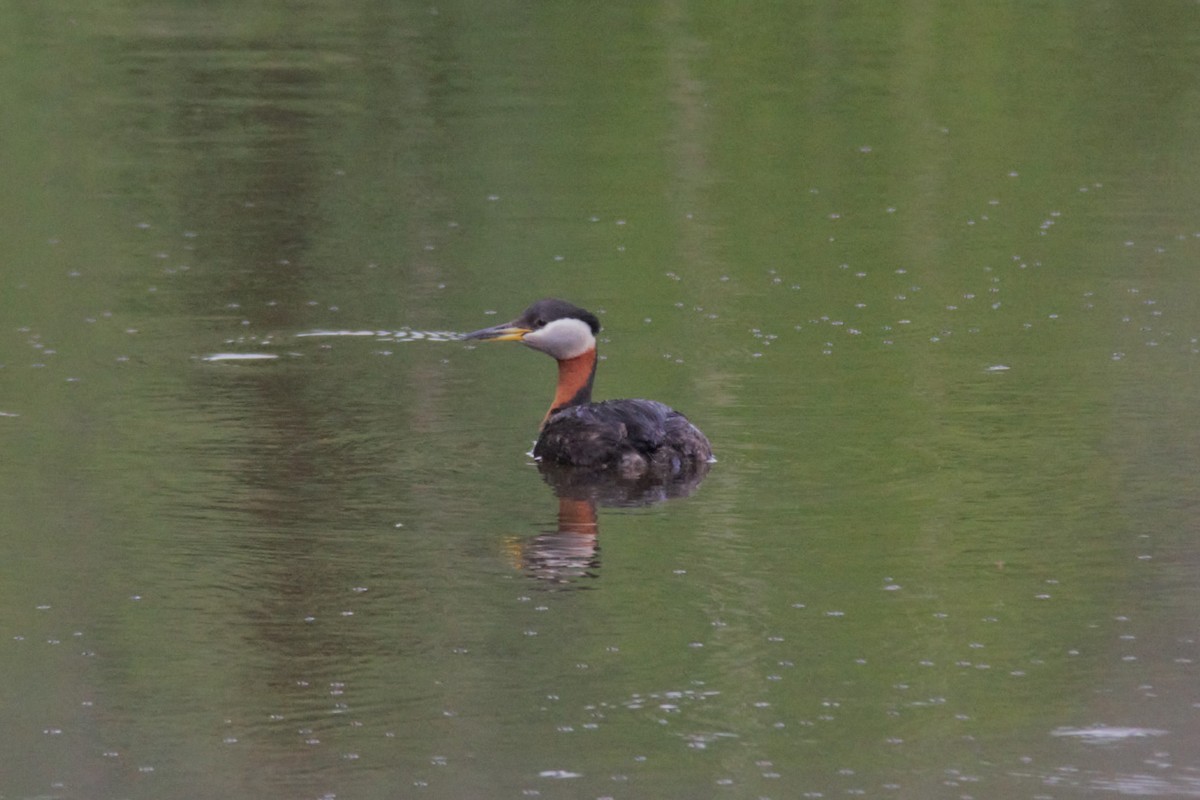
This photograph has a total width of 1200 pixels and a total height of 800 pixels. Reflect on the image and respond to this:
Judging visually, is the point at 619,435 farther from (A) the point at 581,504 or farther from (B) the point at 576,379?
(B) the point at 576,379

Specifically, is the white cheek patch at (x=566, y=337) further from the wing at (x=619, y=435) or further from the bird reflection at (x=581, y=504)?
the bird reflection at (x=581, y=504)

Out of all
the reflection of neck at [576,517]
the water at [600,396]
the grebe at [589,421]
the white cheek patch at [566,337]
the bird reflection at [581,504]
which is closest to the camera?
the water at [600,396]

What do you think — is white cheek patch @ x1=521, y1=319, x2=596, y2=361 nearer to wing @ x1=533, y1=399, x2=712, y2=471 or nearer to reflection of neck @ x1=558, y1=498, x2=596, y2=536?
wing @ x1=533, y1=399, x2=712, y2=471

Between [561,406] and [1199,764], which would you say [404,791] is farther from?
[561,406]

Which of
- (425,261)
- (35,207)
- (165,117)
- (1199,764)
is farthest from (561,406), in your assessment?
(165,117)

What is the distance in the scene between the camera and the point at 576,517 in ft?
33.0

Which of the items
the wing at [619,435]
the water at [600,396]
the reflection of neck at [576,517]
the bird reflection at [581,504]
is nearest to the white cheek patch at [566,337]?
the water at [600,396]

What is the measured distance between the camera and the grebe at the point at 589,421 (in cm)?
1070

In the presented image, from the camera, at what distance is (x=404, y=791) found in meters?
6.68

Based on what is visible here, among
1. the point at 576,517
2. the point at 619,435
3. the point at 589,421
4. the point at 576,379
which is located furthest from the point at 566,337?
the point at 576,517

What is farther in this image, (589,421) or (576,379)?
(576,379)

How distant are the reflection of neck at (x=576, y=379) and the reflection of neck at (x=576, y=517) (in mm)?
1340

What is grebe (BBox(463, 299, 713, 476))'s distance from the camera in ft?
35.1

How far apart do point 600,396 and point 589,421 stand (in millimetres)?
1428
